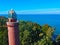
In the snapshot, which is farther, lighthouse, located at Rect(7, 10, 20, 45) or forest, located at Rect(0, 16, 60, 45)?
forest, located at Rect(0, 16, 60, 45)

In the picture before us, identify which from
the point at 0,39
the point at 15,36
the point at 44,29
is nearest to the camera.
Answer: the point at 15,36

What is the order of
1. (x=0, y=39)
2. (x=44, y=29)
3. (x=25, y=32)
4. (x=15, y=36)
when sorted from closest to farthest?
1. (x=15, y=36)
2. (x=0, y=39)
3. (x=25, y=32)
4. (x=44, y=29)

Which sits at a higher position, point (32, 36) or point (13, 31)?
point (13, 31)

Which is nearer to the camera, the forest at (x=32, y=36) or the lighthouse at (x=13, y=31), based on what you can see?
the lighthouse at (x=13, y=31)

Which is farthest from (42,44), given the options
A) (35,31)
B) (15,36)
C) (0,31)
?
(15,36)

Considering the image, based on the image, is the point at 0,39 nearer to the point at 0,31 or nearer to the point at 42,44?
the point at 0,31

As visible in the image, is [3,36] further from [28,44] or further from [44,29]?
[44,29]

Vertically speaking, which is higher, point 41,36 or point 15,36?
point 15,36

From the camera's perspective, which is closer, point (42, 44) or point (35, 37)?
point (42, 44)

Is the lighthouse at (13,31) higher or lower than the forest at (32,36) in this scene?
higher

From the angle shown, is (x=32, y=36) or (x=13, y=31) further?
(x=32, y=36)

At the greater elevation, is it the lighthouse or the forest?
the lighthouse
